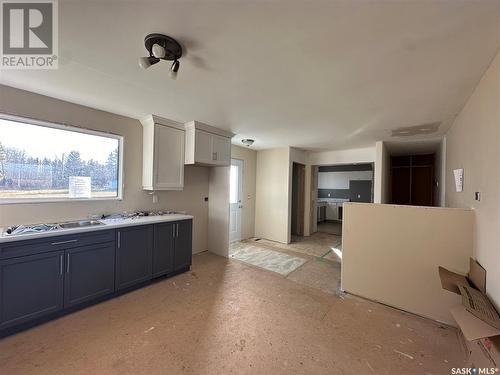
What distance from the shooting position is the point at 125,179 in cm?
309

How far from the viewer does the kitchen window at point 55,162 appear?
2.24 meters

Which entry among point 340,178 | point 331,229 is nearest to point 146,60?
point 331,229

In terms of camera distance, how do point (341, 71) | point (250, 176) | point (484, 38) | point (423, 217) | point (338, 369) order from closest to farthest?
point (484, 38) < point (338, 369) < point (341, 71) < point (423, 217) < point (250, 176)

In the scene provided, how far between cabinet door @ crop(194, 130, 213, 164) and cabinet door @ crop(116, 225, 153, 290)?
132cm

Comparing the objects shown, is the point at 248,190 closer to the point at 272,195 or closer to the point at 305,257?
the point at 272,195

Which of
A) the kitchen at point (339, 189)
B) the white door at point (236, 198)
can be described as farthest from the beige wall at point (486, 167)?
the kitchen at point (339, 189)

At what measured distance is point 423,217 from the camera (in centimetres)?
235

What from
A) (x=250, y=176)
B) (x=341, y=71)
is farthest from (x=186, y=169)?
(x=341, y=71)

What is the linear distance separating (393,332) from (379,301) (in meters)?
0.55

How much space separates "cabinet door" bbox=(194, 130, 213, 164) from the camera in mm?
3395

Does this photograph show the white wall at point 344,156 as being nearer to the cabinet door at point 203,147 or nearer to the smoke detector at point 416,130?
the smoke detector at point 416,130

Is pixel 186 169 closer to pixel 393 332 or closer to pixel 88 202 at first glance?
pixel 88 202

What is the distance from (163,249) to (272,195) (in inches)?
119

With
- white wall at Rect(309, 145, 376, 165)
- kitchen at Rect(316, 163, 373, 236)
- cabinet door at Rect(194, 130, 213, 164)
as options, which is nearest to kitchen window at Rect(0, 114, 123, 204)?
cabinet door at Rect(194, 130, 213, 164)
